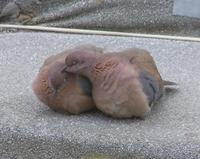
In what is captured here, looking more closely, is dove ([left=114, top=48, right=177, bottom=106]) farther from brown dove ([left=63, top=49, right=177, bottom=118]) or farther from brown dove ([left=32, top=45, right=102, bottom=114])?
brown dove ([left=32, top=45, right=102, bottom=114])

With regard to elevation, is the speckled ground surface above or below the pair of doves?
below

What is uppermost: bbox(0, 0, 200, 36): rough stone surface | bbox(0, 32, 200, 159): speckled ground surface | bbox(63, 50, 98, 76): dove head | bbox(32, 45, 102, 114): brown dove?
bbox(63, 50, 98, 76): dove head

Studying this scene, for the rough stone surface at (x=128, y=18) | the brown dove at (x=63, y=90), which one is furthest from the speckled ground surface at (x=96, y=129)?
the rough stone surface at (x=128, y=18)

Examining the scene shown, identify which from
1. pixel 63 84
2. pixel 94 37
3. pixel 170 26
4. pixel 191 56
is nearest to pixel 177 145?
pixel 63 84

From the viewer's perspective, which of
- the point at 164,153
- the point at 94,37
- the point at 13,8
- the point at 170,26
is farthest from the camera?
the point at 13,8

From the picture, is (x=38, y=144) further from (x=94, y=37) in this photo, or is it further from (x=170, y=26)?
(x=170, y=26)

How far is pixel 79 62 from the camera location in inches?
48.8

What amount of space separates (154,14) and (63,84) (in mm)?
1144

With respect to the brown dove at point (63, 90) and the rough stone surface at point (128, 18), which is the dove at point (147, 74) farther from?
the rough stone surface at point (128, 18)

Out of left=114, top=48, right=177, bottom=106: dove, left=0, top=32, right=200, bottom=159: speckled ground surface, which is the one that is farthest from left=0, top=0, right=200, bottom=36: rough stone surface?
left=114, top=48, right=177, bottom=106: dove

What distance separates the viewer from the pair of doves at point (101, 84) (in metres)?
1.19

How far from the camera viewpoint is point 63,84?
4.06 feet

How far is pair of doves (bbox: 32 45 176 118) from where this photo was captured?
119cm

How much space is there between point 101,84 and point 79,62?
0.07 m
